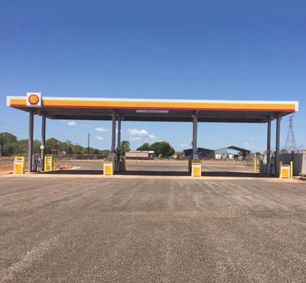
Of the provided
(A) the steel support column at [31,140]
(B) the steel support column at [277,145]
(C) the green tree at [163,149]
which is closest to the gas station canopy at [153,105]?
(B) the steel support column at [277,145]

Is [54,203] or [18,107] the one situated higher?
[18,107]

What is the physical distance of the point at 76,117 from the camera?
44.7 m

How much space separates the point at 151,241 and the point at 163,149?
179m

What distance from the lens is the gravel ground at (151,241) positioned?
267 inches

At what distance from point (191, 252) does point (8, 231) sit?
4328 mm

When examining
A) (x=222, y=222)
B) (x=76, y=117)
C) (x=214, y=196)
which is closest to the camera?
(x=222, y=222)

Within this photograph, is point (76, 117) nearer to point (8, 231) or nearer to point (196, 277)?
point (8, 231)

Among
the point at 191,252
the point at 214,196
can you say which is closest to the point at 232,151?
the point at 214,196

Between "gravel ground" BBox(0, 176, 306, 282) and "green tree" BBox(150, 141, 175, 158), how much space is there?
170 meters

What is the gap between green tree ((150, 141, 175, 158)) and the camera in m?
186

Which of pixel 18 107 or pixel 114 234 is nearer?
pixel 114 234

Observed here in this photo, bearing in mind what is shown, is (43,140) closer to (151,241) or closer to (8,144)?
(151,241)

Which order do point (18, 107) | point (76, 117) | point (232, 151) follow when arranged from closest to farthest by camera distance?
point (18, 107)
point (76, 117)
point (232, 151)

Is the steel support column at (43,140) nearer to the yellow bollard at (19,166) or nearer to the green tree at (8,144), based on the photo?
the yellow bollard at (19,166)
